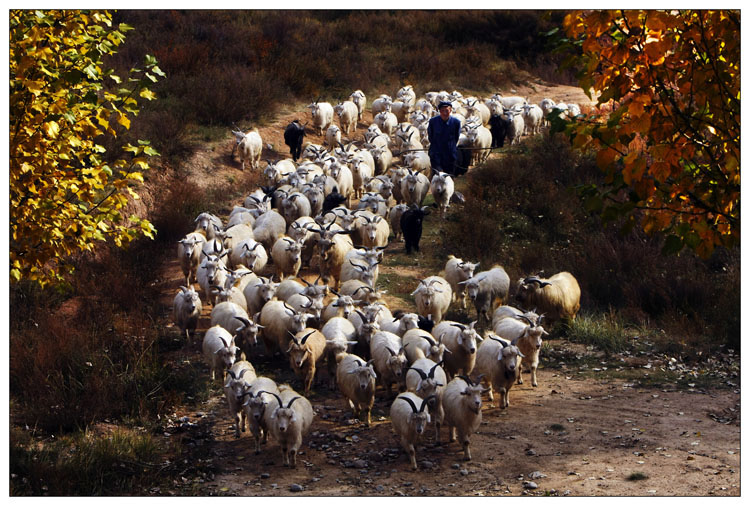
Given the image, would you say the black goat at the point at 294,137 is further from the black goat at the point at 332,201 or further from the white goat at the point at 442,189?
the white goat at the point at 442,189

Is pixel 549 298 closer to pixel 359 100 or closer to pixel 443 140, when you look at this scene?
pixel 443 140

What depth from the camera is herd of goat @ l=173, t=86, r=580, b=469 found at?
329 inches

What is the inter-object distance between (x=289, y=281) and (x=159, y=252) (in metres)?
3.58

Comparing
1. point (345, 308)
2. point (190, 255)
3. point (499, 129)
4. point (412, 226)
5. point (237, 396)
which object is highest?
point (499, 129)

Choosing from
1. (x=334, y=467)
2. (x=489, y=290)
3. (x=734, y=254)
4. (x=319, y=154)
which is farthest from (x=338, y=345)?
(x=319, y=154)

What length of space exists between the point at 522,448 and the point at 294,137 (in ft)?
41.3

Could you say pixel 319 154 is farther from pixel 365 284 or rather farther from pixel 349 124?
pixel 365 284

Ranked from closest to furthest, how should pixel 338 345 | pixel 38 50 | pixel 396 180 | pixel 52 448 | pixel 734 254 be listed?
pixel 38 50 → pixel 52 448 → pixel 338 345 → pixel 734 254 → pixel 396 180

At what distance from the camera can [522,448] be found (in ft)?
26.4

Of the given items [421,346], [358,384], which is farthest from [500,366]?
[358,384]

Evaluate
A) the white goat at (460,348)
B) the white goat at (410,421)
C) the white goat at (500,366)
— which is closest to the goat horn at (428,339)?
the white goat at (460,348)

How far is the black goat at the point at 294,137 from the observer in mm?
19094

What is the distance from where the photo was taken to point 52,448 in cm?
767

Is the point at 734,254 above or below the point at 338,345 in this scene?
above
